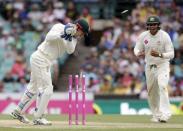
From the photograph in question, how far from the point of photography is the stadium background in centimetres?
2245

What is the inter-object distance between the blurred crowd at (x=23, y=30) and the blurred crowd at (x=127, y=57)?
122cm

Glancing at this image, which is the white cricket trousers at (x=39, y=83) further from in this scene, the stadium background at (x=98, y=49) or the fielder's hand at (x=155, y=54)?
the stadium background at (x=98, y=49)

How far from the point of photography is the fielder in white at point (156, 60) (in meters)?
15.8

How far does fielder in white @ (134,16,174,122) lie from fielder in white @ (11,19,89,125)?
2152 millimetres

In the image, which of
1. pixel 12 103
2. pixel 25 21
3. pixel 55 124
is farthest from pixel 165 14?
pixel 55 124

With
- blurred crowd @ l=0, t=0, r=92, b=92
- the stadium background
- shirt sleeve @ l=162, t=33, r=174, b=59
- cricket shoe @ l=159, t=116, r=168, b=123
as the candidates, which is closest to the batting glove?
shirt sleeve @ l=162, t=33, r=174, b=59

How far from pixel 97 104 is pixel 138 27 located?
184 inches

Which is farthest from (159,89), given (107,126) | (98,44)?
(98,44)

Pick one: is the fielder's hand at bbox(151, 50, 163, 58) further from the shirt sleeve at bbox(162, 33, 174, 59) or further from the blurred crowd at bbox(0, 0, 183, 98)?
the blurred crowd at bbox(0, 0, 183, 98)

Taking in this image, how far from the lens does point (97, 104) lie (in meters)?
22.1

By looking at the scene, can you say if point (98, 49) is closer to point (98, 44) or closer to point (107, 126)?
point (98, 44)

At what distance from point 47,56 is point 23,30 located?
42.5 feet

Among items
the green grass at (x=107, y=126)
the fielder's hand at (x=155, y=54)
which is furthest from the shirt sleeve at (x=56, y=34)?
the fielder's hand at (x=155, y=54)

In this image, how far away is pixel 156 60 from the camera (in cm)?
1616
